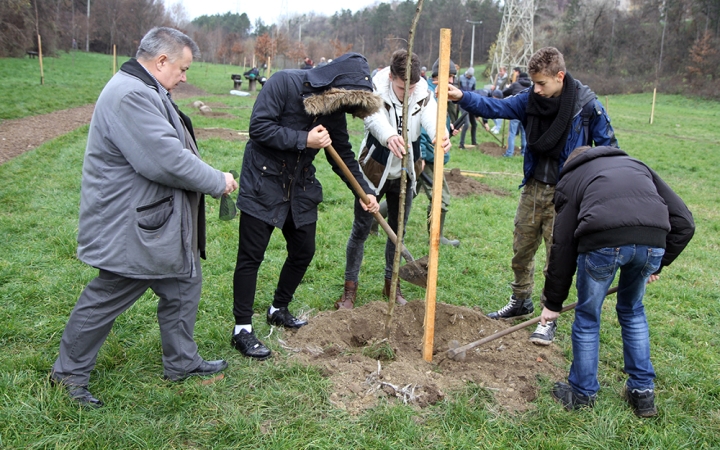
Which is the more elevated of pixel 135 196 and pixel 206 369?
pixel 135 196

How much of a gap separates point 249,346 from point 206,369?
347 mm

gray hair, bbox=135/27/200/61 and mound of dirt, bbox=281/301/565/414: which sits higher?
gray hair, bbox=135/27/200/61

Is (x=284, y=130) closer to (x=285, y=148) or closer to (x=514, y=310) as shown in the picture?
(x=285, y=148)

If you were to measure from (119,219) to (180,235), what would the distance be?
333mm

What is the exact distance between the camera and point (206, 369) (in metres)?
3.56

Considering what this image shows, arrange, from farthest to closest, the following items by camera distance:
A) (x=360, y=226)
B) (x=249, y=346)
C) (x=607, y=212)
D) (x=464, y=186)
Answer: (x=464, y=186) < (x=360, y=226) < (x=249, y=346) < (x=607, y=212)

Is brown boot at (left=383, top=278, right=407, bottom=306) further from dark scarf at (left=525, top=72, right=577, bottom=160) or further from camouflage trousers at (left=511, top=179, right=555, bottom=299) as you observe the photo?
dark scarf at (left=525, top=72, right=577, bottom=160)

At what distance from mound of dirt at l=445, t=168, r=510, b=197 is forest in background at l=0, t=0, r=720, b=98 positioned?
24976 mm

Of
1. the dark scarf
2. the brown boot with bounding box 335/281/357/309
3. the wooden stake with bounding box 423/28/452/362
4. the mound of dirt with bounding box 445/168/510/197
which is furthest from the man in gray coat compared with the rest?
the mound of dirt with bounding box 445/168/510/197

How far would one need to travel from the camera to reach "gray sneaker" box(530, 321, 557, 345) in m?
4.28

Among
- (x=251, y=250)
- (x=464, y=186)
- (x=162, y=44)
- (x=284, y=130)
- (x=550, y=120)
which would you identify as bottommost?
(x=464, y=186)

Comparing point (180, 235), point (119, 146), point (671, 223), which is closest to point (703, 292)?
point (671, 223)

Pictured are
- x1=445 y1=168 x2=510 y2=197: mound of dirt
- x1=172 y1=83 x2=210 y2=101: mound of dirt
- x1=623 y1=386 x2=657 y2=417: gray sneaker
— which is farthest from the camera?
x1=172 y1=83 x2=210 y2=101: mound of dirt

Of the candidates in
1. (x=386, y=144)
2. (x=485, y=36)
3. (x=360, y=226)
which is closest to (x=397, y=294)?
(x=360, y=226)
